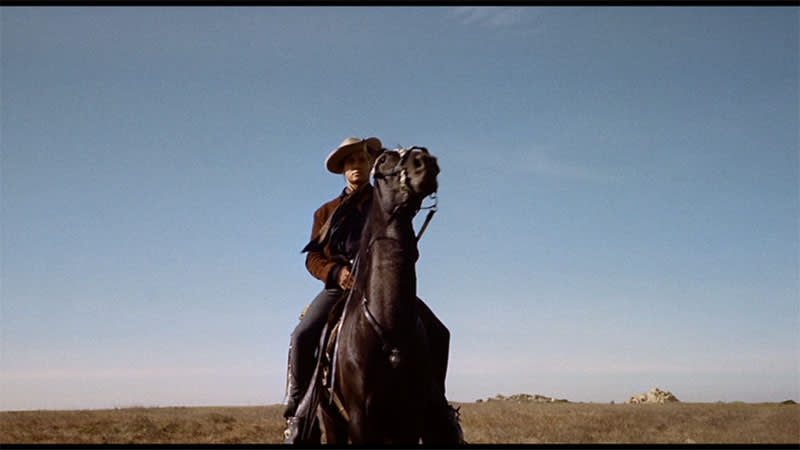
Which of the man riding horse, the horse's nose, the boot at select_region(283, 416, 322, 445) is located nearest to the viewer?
the horse's nose

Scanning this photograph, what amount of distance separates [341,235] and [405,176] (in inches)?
92.5

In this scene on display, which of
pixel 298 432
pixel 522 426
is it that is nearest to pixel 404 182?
pixel 298 432

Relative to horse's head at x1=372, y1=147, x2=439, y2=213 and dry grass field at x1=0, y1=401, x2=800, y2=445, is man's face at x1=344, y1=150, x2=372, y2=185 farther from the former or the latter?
dry grass field at x1=0, y1=401, x2=800, y2=445

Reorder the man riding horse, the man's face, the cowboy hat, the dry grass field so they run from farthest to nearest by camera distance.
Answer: the dry grass field, the man's face, the cowboy hat, the man riding horse

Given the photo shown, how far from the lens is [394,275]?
7.66 meters

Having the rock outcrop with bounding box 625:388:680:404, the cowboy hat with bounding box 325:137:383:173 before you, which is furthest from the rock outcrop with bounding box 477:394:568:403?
the cowboy hat with bounding box 325:137:383:173

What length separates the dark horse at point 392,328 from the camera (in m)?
7.55

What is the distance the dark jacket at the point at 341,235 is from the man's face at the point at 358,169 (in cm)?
46

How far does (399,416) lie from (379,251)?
175cm

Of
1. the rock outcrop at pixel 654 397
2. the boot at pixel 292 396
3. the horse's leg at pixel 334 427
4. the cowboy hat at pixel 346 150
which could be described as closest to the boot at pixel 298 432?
the boot at pixel 292 396

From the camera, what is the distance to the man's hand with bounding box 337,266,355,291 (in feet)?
29.6

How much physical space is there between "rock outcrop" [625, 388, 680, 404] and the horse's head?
29.4 meters

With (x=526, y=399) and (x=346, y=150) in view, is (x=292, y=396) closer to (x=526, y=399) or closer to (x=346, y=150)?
(x=346, y=150)
